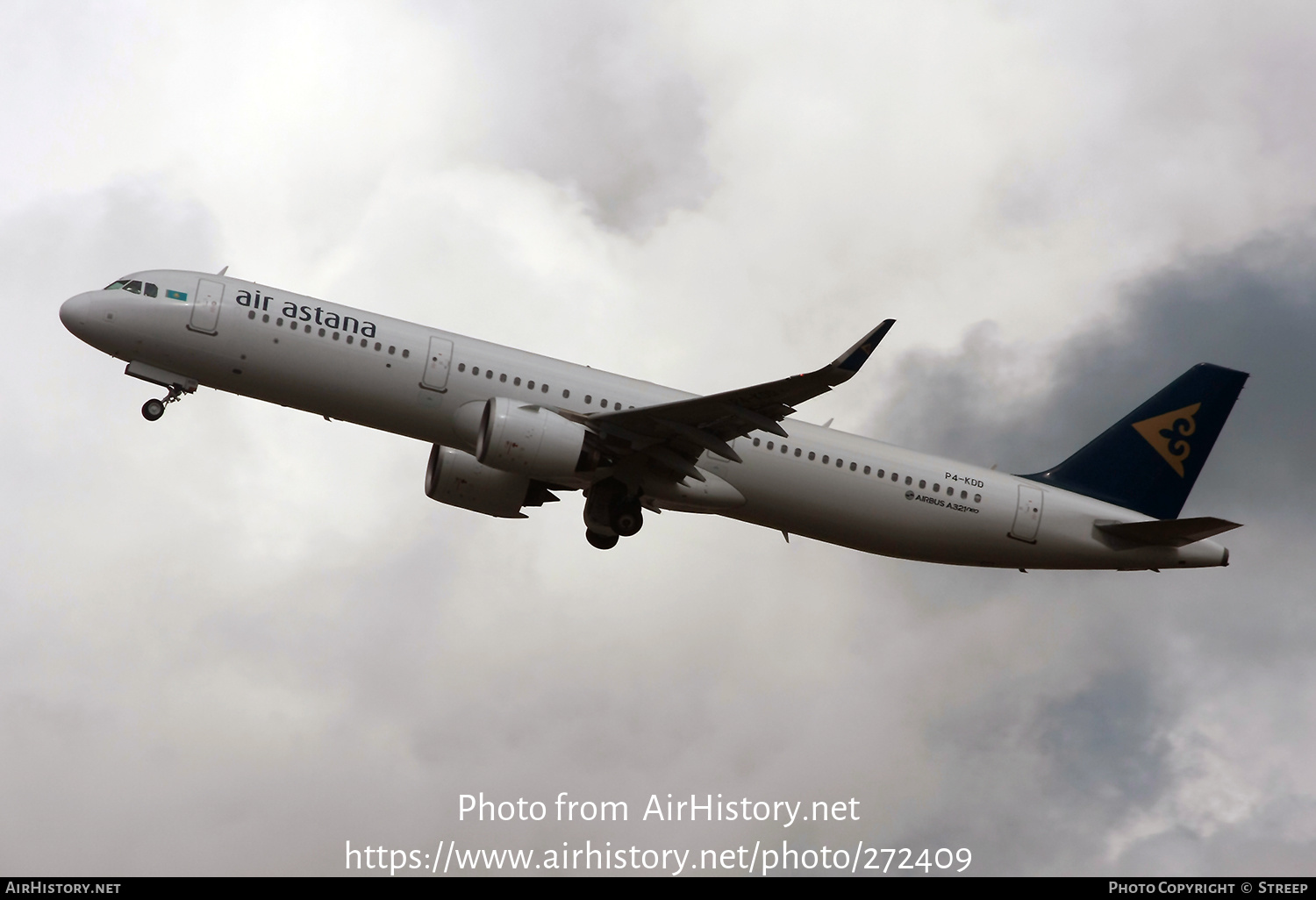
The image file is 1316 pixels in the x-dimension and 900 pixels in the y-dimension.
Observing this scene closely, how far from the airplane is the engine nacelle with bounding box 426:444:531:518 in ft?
0.18

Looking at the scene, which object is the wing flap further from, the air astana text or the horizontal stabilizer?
the horizontal stabilizer

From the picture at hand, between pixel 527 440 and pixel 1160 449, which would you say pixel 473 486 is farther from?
pixel 1160 449

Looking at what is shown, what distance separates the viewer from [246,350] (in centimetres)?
3048

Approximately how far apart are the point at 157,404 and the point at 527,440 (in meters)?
9.65

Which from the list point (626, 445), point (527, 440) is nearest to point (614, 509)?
point (626, 445)

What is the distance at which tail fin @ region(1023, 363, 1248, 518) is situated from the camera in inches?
1448

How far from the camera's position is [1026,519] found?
3488cm

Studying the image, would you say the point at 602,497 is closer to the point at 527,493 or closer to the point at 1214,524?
the point at 527,493

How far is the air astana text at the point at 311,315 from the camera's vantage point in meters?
30.8

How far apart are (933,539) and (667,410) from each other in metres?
9.09

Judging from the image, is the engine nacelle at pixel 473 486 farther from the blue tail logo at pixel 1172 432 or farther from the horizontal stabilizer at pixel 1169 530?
the blue tail logo at pixel 1172 432

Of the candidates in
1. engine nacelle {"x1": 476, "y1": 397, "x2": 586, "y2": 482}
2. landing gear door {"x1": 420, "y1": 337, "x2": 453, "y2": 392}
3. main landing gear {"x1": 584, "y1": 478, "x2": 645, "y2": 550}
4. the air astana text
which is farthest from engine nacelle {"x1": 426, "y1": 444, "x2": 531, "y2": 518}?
the air astana text

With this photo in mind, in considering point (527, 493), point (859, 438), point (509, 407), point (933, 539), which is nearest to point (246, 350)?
point (509, 407)
